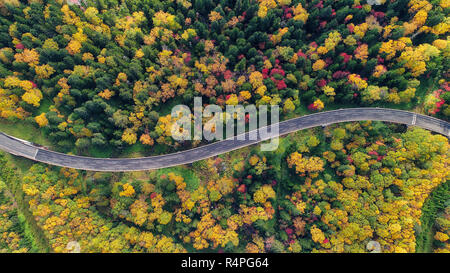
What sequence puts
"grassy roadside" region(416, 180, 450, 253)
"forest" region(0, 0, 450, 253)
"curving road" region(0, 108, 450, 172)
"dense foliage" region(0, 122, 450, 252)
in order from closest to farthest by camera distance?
"dense foliage" region(0, 122, 450, 252)
"forest" region(0, 0, 450, 253)
"grassy roadside" region(416, 180, 450, 253)
"curving road" region(0, 108, 450, 172)

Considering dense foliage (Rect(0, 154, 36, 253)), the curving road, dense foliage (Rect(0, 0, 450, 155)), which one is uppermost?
dense foliage (Rect(0, 0, 450, 155))

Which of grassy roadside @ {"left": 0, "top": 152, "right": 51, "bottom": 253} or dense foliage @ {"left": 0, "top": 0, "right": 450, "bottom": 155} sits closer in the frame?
grassy roadside @ {"left": 0, "top": 152, "right": 51, "bottom": 253}

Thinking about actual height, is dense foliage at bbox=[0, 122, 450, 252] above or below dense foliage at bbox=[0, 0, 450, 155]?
below

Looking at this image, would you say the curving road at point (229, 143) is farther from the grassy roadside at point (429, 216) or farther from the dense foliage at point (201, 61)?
the grassy roadside at point (429, 216)

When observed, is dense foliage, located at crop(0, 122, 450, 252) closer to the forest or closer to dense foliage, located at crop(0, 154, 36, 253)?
the forest

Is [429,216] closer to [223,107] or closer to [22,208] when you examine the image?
[223,107]

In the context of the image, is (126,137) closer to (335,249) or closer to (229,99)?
(229,99)

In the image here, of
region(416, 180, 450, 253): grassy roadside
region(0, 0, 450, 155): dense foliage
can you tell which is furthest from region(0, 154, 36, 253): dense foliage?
region(416, 180, 450, 253): grassy roadside

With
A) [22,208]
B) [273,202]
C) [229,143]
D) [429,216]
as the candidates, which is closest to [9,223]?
[22,208]
